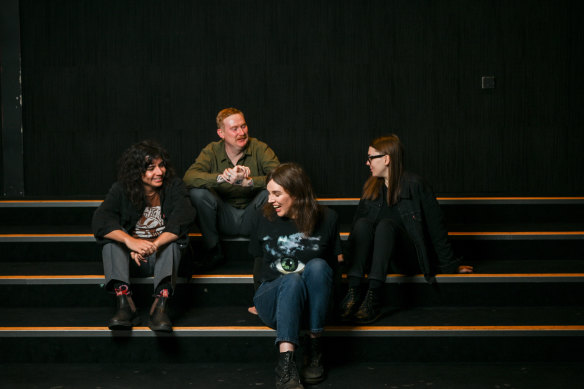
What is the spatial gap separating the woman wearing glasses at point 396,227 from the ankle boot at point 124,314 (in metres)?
0.99

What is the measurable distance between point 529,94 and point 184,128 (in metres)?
2.69

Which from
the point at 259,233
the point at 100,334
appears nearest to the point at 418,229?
the point at 259,233

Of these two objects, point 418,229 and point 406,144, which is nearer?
point 418,229

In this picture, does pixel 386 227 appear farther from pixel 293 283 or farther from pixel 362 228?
pixel 293 283

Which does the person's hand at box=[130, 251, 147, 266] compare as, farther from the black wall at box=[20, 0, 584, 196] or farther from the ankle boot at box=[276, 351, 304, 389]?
the black wall at box=[20, 0, 584, 196]

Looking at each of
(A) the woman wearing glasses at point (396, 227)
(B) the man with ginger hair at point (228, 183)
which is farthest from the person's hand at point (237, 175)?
(A) the woman wearing glasses at point (396, 227)

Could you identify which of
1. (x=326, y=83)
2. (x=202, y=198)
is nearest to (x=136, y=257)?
(x=202, y=198)

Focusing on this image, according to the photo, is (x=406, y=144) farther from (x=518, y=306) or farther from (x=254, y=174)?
(x=518, y=306)

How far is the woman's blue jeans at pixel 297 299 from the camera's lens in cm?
236

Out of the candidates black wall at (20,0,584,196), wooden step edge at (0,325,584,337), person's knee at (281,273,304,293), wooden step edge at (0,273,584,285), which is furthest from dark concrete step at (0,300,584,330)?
black wall at (20,0,584,196)

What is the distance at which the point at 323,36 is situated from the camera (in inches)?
181

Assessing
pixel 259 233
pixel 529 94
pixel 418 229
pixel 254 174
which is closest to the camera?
A: pixel 259 233

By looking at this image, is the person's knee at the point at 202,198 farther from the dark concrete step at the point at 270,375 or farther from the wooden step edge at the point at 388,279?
the dark concrete step at the point at 270,375

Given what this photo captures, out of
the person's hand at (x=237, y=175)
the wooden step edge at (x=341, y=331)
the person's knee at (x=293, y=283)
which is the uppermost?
the person's hand at (x=237, y=175)
